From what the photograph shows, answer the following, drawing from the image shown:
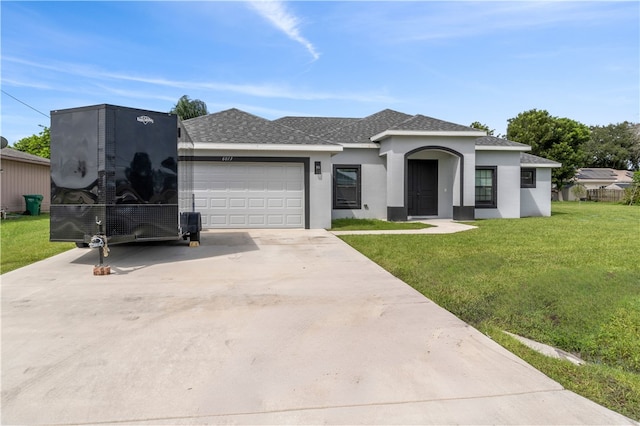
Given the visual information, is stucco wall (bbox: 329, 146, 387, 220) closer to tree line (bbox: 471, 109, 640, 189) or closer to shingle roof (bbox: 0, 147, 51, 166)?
shingle roof (bbox: 0, 147, 51, 166)

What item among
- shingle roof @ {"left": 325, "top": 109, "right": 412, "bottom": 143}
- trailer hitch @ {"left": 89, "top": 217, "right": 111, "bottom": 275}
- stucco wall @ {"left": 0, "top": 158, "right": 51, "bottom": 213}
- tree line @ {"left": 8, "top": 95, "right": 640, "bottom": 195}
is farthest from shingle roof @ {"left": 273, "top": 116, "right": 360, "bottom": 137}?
tree line @ {"left": 8, "top": 95, "right": 640, "bottom": 195}

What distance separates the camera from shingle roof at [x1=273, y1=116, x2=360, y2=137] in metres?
19.3

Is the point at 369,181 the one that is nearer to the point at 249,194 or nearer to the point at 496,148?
the point at 249,194

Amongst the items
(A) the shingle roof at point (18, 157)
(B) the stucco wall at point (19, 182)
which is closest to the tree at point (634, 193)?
(A) the shingle roof at point (18, 157)

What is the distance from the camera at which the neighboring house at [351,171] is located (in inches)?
535

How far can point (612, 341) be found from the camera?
157 inches

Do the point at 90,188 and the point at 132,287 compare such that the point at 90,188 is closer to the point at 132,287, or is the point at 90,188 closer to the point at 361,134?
the point at 132,287

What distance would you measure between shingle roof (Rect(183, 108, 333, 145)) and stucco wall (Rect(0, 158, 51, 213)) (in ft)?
37.7

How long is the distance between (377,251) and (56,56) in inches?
647

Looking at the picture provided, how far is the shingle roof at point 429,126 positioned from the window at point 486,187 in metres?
2.62

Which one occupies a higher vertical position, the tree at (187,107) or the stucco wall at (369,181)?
the tree at (187,107)

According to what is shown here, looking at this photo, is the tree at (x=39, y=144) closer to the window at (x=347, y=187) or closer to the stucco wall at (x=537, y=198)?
the window at (x=347, y=187)

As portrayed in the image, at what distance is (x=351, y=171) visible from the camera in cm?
1714

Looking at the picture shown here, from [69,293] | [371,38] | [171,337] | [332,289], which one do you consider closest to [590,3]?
[371,38]
